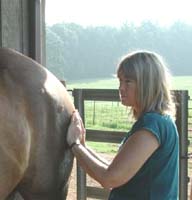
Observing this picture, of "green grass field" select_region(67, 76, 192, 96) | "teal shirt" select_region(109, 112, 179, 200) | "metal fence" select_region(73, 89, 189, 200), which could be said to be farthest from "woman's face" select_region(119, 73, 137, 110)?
"green grass field" select_region(67, 76, 192, 96)

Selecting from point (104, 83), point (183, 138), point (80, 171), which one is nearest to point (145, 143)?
point (183, 138)

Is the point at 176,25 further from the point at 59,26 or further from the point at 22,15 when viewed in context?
the point at 22,15

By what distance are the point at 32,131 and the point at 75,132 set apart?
22 centimetres

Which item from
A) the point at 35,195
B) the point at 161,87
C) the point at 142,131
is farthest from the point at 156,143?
the point at 35,195

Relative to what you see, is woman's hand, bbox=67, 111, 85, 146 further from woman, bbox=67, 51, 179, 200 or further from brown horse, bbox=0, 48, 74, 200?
woman, bbox=67, 51, 179, 200

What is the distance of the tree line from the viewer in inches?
345

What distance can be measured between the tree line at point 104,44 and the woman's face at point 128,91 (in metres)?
5.64

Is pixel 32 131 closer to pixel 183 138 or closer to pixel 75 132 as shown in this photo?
pixel 75 132

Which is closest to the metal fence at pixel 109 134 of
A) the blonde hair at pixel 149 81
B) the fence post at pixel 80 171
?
the fence post at pixel 80 171

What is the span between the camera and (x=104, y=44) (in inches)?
403

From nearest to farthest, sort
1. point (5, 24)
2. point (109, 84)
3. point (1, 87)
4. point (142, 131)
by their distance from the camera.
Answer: point (142, 131) < point (1, 87) < point (5, 24) < point (109, 84)

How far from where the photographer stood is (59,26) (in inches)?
408

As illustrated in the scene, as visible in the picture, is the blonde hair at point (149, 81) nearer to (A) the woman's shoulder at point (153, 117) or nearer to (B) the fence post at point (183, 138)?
(A) the woman's shoulder at point (153, 117)

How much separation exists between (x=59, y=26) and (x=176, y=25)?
2757 millimetres
